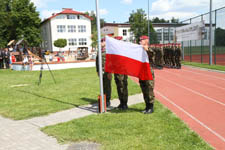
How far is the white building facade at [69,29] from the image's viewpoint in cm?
5912

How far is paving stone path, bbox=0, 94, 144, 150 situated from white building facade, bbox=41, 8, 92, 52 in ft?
179

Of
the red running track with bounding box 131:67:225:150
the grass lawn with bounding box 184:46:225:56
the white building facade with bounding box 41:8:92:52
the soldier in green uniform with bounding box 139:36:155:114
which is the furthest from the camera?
the white building facade with bounding box 41:8:92:52

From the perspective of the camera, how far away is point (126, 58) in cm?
562

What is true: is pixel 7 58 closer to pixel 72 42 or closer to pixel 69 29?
pixel 72 42

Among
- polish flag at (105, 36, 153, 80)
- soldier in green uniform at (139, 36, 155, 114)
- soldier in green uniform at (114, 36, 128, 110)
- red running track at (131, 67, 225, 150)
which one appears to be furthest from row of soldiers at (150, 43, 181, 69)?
polish flag at (105, 36, 153, 80)

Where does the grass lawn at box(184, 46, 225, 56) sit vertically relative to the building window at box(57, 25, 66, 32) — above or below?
below

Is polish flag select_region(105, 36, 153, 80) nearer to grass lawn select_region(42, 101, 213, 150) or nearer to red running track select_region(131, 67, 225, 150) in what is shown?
grass lawn select_region(42, 101, 213, 150)

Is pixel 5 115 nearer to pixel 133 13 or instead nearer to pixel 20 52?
pixel 20 52

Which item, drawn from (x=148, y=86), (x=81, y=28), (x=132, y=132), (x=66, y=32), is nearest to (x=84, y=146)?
(x=132, y=132)

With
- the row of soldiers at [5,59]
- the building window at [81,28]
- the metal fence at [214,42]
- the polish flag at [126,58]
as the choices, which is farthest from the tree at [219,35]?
the building window at [81,28]

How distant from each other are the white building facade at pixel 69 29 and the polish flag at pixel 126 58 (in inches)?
2165

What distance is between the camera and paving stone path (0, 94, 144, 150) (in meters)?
4.03

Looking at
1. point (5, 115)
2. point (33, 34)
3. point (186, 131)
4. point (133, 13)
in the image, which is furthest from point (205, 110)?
point (33, 34)

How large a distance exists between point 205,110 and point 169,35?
21.1m
